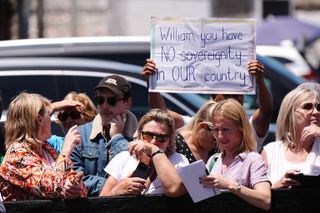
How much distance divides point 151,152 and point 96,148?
104 centimetres

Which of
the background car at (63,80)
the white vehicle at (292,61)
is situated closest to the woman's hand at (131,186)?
the background car at (63,80)

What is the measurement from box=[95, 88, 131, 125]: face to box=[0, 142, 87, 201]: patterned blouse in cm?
108

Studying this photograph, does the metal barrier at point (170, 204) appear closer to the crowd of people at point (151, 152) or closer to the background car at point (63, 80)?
the crowd of people at point (151, 152)

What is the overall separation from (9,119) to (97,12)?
1786 cm

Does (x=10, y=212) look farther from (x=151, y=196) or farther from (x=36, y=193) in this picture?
(x=151, y=196)

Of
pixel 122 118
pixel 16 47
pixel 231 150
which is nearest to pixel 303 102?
pixel 231 150

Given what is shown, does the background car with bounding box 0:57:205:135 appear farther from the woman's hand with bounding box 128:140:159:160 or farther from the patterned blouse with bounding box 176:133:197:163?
the woman's hand with bounding box 128:140:159:160

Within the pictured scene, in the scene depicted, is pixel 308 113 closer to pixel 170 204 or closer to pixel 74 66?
pixel 170 204

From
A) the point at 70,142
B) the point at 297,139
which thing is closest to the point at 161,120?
the point at 70,142

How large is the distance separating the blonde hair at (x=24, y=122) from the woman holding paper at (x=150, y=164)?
504 mm

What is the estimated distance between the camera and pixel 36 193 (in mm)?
6711

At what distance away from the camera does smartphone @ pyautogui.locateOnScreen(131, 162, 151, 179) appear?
22.8ft

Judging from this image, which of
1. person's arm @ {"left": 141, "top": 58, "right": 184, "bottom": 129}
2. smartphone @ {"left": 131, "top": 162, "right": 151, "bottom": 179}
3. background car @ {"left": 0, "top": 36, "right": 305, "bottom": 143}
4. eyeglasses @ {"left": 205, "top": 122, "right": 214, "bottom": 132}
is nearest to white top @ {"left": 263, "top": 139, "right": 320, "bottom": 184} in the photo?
eyeglasses @ {"left": 205, "top": 122, "right": 214, "bottom": 132}

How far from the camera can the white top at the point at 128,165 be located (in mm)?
6934
